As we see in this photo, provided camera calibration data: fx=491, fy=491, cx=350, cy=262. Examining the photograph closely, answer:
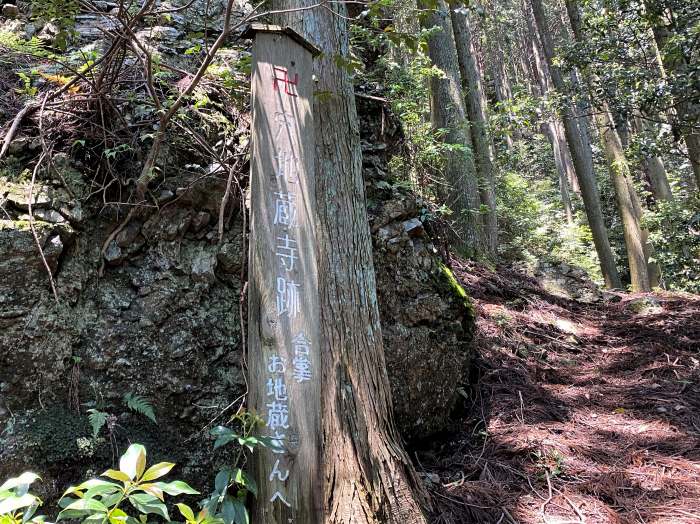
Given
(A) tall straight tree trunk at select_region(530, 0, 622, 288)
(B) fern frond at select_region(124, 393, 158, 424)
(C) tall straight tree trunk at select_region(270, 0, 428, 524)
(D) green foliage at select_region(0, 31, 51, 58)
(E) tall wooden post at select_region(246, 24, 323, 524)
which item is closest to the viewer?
(E) tall wooden post at select_region(246, 24, 323, 524)

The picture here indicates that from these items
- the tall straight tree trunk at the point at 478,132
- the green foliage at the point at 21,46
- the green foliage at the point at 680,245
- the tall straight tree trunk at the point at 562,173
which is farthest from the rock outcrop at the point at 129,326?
the tall straight tree trunk at the point at 562,173

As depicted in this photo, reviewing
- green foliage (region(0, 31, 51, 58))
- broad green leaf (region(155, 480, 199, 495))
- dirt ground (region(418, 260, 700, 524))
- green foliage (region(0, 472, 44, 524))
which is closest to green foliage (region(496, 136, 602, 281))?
dirt ground (region(418, 260, 700, 524))

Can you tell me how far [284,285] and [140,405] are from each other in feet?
3.88

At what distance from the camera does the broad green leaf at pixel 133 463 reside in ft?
4.58

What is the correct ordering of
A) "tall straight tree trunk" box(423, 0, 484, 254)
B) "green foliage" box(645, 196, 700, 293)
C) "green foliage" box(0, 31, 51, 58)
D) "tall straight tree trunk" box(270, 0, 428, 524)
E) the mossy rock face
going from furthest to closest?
"tall straight tree trunk" box(423, 0, 484, 254), "green foliage" box(645, 196, 700, 293), "green foliage" box(0, 31, 51, 58), the mossy rock face, "tall straight tree trunk" box(270, 0, 428, 524)

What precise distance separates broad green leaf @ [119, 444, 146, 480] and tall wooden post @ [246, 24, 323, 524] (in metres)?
0.71

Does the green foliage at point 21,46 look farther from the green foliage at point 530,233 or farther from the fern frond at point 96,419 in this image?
the green foliage at point 530,233

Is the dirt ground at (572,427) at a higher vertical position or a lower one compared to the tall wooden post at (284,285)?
lower

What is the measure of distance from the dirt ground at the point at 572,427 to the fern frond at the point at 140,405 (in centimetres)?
169

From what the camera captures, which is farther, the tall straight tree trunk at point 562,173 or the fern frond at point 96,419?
the tall straight tree trunk at point 562,173

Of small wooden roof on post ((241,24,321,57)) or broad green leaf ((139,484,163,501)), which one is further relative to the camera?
small wooden roof on post ((241,24,321,57))

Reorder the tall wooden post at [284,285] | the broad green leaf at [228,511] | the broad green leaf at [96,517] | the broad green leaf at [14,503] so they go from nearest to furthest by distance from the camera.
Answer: the broad green leaf at [14,503], the broad green leaf at [96,517], the broad green leaf at [228,511], the tall wooden post at [284,285]

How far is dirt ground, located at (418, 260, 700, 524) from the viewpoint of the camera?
2.96m

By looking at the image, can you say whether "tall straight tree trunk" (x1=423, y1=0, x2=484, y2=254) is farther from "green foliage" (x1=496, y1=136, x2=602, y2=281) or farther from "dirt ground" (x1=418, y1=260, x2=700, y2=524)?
"green foliage" (x1=496, y1=136, x2=602, y2=281)
